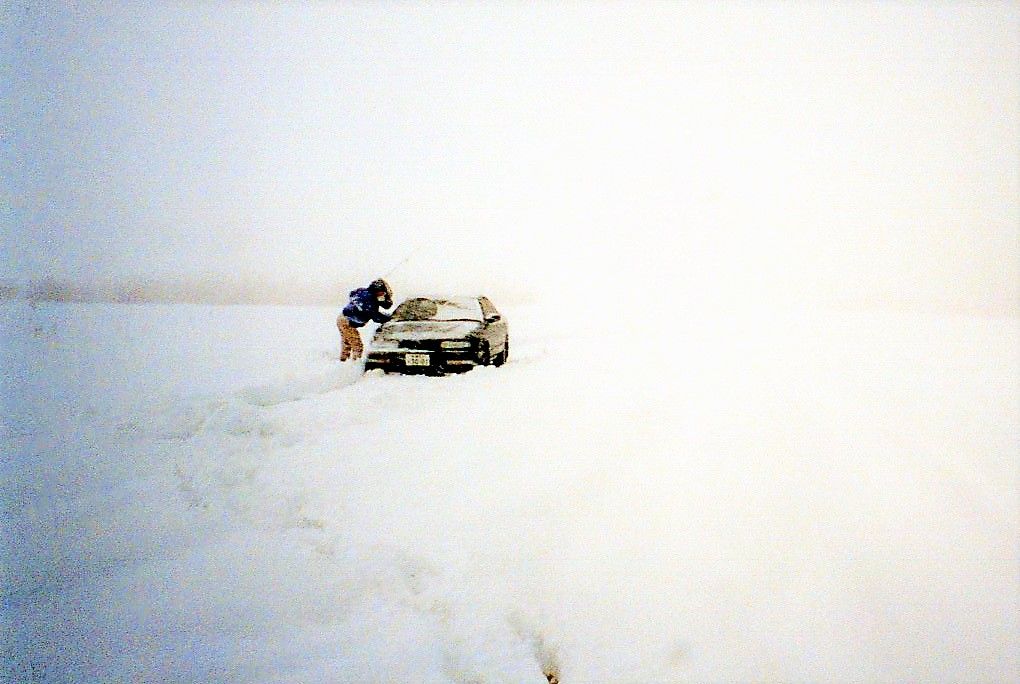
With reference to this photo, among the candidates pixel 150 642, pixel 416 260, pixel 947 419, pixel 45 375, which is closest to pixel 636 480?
pixel 150 642

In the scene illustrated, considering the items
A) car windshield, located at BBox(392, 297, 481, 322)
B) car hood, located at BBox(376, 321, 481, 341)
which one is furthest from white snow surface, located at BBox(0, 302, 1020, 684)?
car windshield, located at BBox(392, 297, 481, 322)

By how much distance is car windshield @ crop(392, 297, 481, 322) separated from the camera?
301 inches

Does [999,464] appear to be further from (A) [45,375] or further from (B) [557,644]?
(A) [45,375]

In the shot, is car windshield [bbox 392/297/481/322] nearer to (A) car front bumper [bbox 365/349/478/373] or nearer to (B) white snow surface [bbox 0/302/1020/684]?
(A) car front bumper [bbox 365/349/478/373]

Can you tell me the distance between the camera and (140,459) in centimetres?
364

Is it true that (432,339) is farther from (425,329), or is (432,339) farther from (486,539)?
(486,539)

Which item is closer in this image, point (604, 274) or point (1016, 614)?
point (1016, 614)

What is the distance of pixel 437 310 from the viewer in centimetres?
782

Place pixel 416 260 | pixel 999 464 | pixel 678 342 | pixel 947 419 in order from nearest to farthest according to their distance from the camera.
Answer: pixel 999 464
pixel 947 419
pixel 416 260
pixel 678 342

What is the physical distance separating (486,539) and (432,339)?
4411 millimetres

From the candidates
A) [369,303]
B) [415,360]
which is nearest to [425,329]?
[415,360]

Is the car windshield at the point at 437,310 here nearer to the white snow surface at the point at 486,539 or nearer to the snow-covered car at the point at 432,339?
the snow-covered car at the point at 432,339

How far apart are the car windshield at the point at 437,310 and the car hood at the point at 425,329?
0.57 ft

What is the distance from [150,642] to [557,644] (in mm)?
1727
